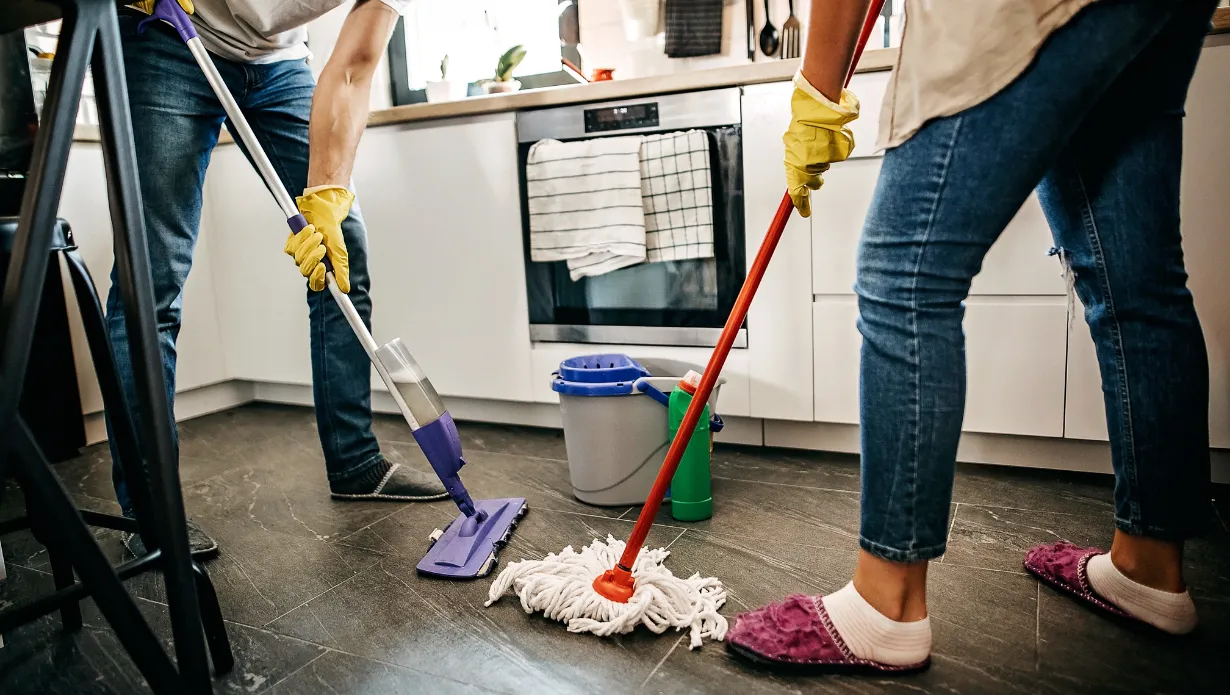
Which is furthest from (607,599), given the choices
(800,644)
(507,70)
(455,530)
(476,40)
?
(476,40)

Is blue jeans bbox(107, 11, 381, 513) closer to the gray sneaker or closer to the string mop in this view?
the gray sneaker

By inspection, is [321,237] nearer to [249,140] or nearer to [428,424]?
[249,140]

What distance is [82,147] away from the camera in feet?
7.09

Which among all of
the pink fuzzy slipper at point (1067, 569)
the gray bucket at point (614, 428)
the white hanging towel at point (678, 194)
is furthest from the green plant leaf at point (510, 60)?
the pink fuzzy slipper at point (1067, 569)

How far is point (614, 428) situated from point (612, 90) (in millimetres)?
829

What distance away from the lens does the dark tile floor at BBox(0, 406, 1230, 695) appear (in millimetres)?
965

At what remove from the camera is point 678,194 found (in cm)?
182

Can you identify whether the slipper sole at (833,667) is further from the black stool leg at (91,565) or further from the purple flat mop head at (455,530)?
the black stool leg at (91,565)

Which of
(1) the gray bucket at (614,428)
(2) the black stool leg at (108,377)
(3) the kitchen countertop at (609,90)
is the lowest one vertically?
(1) the gray bucket at (614,428)

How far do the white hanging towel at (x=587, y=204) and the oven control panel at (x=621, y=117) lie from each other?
45 mm

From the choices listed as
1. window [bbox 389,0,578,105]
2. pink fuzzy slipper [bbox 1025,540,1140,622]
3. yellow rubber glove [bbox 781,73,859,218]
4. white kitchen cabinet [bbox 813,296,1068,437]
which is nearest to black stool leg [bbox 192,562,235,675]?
yellow rubber glove [bbox 781,73,859,218]

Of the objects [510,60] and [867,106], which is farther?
[510,60]

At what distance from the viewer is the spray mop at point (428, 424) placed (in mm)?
1273

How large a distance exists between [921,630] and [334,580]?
2.85ft
